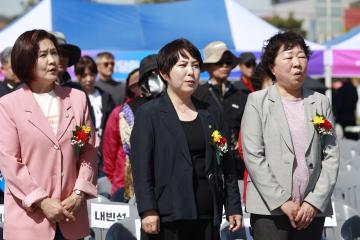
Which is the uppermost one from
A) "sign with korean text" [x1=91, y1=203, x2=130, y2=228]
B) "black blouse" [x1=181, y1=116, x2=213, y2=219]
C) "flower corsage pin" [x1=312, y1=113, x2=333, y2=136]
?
"flower corsage pin" [x1=312, y1=113, x2=333, y2=136]

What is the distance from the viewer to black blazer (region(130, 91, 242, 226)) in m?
4.23

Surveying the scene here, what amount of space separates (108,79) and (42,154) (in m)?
6.10

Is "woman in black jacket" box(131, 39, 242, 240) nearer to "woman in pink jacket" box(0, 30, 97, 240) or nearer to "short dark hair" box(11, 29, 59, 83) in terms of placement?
"woman in pink jacket" box(0, 30, 97, 240)

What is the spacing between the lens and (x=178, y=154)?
168 inches

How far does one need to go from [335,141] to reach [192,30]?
27.0ft

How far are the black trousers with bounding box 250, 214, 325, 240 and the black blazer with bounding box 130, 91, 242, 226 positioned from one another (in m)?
0.18

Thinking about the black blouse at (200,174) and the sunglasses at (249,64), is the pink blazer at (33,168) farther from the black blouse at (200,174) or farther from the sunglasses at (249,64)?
the sunglasses at (249,64)

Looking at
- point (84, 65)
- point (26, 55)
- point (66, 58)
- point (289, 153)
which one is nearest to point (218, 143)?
point (289, 153)

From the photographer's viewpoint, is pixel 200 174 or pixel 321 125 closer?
pixel 200 174

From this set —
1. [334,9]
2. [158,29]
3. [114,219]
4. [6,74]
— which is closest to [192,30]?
[158,29]

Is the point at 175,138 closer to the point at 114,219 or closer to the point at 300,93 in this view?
the point at 300,93

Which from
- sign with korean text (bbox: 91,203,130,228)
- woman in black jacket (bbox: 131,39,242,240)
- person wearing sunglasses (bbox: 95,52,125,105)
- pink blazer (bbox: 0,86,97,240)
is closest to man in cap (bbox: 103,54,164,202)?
sign with korean text (bbox: 91,203,130,228)

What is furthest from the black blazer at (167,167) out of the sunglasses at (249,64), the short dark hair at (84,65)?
the sunglasses at (249,64)

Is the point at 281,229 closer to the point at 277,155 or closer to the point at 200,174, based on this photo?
the point at 277,155
